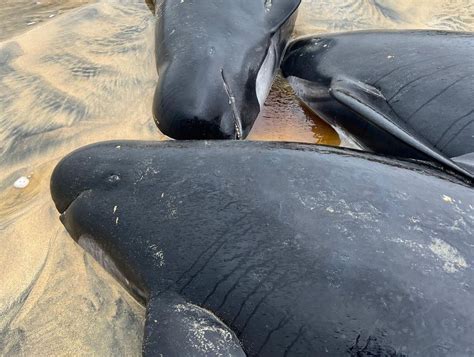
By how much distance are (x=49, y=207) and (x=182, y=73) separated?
108 centimetres

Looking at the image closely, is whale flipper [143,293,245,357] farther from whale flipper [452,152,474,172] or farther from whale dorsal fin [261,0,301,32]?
whale dorsal fin [261,0,301,32]

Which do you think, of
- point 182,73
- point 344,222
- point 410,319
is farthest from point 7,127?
point 410,319

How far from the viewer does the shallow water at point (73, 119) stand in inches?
110

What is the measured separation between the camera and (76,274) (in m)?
3.00

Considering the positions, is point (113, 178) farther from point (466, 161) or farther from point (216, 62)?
point (466, 161)

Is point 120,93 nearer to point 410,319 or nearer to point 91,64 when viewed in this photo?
point 91,64

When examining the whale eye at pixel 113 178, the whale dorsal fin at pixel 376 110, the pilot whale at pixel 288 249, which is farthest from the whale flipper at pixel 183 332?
the whale dorsal fin at pixel 376 110

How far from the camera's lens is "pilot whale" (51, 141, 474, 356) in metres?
2.16

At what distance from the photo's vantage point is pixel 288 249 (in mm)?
2311

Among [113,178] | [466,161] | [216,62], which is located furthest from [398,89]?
[113,178]

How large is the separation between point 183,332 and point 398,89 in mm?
2022

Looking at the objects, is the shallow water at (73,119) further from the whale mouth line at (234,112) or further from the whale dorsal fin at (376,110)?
the whale dorsal fin at (376,110)

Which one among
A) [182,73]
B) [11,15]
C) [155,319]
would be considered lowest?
[11,15]

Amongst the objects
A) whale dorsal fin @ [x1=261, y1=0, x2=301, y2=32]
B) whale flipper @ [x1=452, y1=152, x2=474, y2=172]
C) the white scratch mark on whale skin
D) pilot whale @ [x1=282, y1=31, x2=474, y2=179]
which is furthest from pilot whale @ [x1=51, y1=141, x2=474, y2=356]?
whale dorsal fin @ [x1=261, y1=0, x2=301, y2=32]
